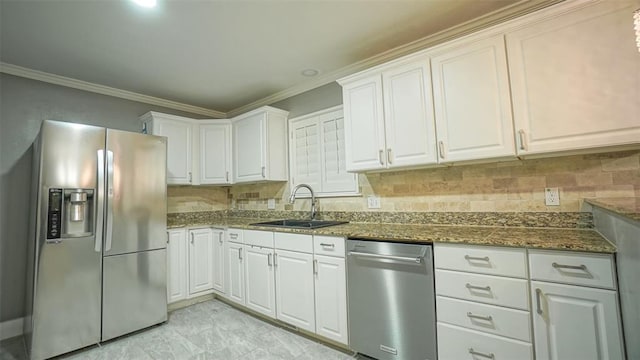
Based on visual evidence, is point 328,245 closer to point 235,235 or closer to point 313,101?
point 235,235

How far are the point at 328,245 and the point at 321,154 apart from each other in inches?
46.7

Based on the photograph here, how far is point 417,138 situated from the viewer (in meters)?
2.15

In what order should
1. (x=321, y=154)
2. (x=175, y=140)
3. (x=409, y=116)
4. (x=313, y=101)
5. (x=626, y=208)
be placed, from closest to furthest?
(x=626, y=208)
(x=409, y=116)
(x=321, y=154)
(x=313, y=101)
(x=175, y=140)

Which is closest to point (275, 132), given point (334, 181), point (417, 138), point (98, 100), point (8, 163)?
point (334, 181)

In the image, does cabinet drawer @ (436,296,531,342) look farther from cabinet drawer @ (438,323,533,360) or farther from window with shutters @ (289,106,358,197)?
window with shutters @ (289,106,358,197)

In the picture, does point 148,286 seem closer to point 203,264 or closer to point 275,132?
point 203,264

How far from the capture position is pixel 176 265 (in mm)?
3203

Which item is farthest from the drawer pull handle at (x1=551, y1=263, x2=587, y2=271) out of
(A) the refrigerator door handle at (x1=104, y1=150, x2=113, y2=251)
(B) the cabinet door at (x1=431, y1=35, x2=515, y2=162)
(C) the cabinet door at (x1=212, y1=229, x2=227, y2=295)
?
(A) the refrigerator door handle at (x1=104, y1=150, x2=113, y2=251)

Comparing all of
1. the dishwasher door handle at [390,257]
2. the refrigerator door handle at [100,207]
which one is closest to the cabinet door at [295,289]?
the dishwasher door handle at [390,257]

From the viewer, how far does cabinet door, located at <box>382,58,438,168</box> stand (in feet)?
6.89

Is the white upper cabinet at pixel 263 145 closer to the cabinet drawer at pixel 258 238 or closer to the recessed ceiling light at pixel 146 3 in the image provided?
the cabinet drawer at pixel 258 238

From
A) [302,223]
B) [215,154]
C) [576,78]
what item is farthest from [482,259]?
[215,154]

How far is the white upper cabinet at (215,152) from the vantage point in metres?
3.69

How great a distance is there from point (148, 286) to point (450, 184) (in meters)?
2.90
